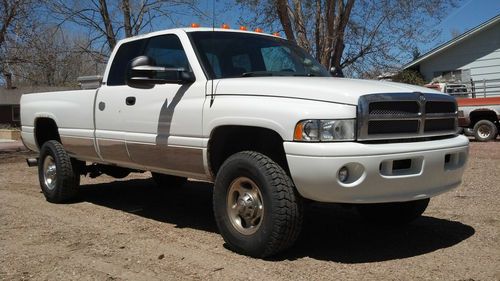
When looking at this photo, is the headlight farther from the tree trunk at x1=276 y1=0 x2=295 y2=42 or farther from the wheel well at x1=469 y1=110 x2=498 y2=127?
the wheel well at x1=469 y1=110 x2=498 y2=127

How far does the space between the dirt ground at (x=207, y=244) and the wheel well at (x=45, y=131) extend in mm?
852

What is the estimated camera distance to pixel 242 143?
201 inches

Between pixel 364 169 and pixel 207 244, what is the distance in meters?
1.76

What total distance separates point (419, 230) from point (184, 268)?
2.54 metres

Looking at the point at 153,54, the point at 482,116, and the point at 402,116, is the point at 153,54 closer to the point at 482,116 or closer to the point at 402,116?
the point at 402,116

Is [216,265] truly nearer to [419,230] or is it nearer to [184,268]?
[184,268]

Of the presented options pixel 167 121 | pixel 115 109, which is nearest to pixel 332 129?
pixel 167 121

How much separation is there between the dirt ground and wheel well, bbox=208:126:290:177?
2.60 feet

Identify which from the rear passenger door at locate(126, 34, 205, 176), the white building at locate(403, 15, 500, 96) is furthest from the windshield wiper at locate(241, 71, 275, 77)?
the white building at locate(403, 15, 500, 96)

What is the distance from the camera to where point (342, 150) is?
419cm

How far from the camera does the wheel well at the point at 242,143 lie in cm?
477

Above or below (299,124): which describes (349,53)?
above

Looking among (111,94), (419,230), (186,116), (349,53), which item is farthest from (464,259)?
(349,53)

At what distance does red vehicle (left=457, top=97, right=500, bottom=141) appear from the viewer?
56.1ft
